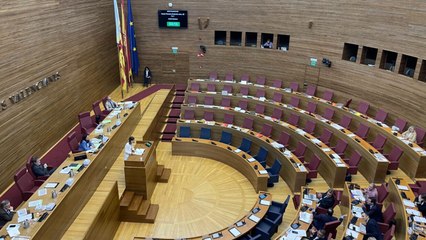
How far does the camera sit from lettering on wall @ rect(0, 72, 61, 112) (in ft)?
28.2

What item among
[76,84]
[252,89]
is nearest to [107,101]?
[76,84]

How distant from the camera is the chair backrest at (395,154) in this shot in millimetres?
9667

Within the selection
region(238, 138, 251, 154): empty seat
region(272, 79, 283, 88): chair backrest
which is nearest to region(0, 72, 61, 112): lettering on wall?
region(238, 138, 251, 154): empty seat

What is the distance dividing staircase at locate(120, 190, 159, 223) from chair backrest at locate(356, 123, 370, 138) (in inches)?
248

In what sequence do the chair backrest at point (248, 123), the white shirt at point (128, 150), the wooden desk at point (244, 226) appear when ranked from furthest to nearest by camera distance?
the chair backrest at point (248, 123), the white shirt at point (128, 150), the wooden desk at point (244, 226)

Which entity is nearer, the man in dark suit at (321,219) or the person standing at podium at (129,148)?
the man in dark suit at (321,219)

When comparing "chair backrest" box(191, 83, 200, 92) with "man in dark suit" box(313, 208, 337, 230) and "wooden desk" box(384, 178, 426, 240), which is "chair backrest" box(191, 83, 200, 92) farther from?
"man in dark suit" box(313, 208, 337, 230)

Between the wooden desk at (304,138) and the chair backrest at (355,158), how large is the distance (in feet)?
1.35

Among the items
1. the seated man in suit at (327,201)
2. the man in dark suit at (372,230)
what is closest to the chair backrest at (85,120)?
the seated man in suit at (327,201)

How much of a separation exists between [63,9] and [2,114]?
160 inches

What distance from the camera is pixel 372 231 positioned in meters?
6.71

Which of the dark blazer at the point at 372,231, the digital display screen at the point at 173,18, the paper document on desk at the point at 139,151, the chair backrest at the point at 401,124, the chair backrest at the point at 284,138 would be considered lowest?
the chair backrest at the point at 284,138

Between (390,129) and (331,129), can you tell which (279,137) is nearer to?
(331,129)

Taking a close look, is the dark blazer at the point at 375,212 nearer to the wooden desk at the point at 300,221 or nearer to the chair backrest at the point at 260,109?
the wooden desk at the point at 300,221
